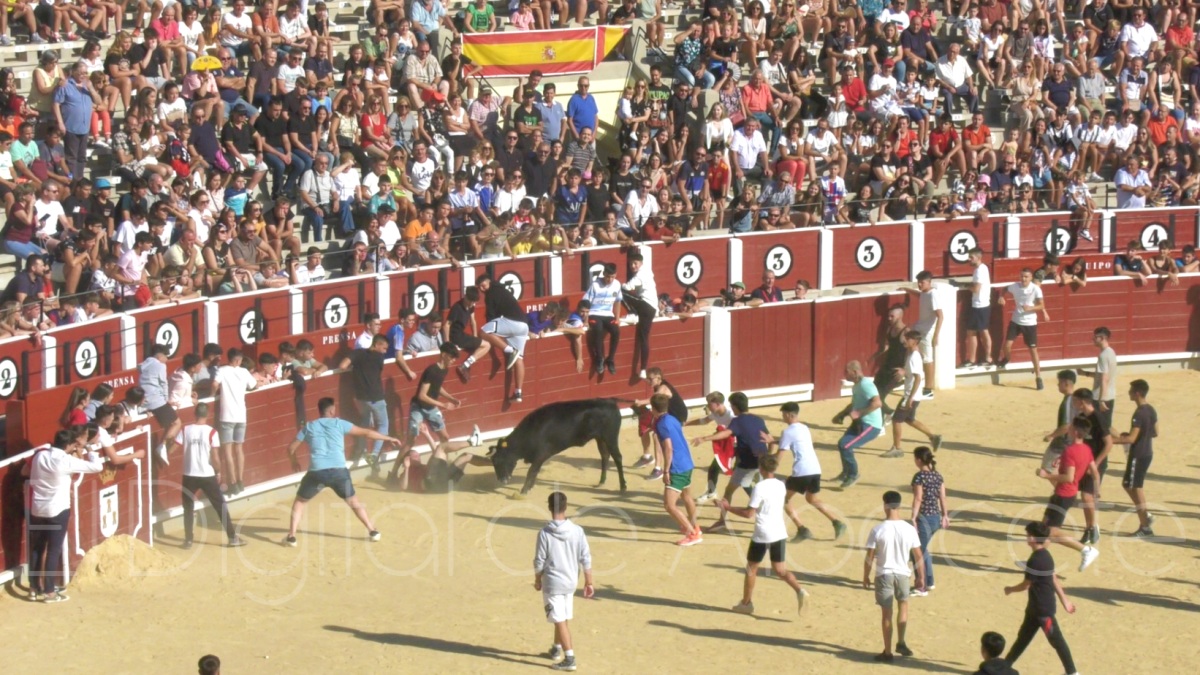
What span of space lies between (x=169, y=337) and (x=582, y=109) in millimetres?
7658

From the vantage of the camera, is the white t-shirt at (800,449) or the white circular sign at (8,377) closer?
the white t-shirt at (800,449)

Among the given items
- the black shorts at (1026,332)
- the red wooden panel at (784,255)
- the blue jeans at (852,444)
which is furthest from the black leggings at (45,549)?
the black shorts at (1026,332)

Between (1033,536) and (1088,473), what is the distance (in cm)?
299

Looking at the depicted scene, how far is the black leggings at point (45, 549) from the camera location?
608 inches

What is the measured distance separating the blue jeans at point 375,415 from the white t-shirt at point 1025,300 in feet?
26.5

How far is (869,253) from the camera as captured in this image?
25.3m

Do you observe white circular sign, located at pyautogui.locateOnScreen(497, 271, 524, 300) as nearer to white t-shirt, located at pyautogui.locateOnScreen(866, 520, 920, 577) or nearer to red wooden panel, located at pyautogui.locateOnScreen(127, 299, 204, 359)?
red wooden panel, located at pyautogui.locateOnScreen(127, 299, 204, 359)

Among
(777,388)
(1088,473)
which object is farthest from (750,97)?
(1088,473)

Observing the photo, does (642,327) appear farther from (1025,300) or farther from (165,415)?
(165,415)

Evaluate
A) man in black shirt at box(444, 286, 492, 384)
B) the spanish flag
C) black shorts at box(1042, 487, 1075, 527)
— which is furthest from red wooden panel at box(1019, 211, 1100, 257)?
black shorts at box(1042, 487, 1075, 527)

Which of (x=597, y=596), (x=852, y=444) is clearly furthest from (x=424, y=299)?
(x=597, y=596)

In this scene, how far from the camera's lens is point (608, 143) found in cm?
2683

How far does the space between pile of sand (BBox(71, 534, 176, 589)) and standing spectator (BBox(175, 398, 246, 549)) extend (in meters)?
0.57

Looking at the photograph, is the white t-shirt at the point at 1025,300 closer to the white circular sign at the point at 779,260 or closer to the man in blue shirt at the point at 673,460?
the white circular sign at the point at 779,260
